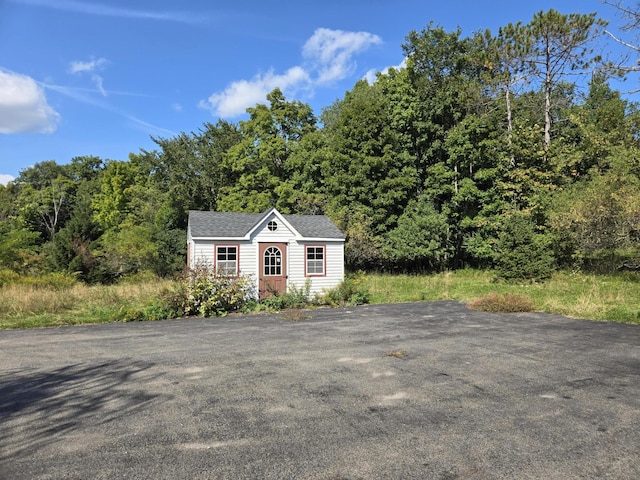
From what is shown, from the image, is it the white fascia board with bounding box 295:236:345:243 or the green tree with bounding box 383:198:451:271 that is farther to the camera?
the green tree with bounding box 383:198:451:271

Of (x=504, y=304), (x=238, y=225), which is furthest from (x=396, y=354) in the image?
(x=238, y=225)

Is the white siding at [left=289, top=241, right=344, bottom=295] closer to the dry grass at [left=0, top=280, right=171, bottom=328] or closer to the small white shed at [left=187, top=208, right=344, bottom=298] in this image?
the small white shed at [left=187, top=208, right=344, bottom=298]

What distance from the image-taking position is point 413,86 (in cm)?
2897

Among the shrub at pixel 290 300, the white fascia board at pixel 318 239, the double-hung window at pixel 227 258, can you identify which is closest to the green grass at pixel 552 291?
the shrub at pixel 290 300

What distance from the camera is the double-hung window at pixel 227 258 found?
1627cm

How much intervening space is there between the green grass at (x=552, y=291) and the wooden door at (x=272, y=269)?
406 centimetres

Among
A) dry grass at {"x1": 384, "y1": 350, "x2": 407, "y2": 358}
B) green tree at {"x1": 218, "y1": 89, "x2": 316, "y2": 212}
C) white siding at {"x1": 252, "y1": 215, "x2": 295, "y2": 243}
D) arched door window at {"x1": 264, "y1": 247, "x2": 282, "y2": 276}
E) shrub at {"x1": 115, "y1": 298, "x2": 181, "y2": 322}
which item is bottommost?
dry grass at {"x1": 384, "y1": 350, "x2": 407, "y2": 358}

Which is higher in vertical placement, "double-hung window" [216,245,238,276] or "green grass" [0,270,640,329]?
"double-hung window" [216,245,238,276]

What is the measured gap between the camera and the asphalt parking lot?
3.61 meters

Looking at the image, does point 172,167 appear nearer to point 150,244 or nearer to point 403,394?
point 150,244

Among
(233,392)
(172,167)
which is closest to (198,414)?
(233,392)

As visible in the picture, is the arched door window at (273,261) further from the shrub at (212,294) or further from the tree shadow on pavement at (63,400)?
the tree shadow on pavement at (63,400)

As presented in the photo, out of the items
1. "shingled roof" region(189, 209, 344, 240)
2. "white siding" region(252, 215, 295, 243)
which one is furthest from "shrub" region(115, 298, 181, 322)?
"white siding" region(252, 215, 295, 243)

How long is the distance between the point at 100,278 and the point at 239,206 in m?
10.7
